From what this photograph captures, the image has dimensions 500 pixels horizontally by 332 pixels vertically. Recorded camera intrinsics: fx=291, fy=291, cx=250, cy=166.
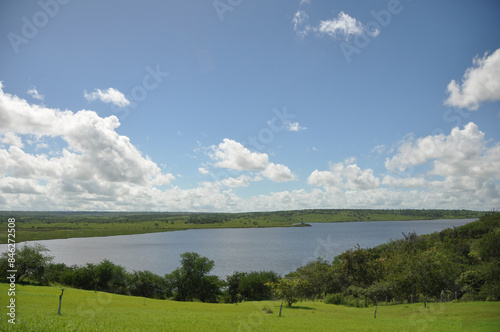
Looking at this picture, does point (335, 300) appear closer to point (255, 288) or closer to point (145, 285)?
point (255, 288)

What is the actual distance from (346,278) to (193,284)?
41267mm

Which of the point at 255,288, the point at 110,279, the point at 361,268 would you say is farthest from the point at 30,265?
the point at 361,268

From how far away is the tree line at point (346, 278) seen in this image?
51.0m

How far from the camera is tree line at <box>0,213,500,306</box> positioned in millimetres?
51031

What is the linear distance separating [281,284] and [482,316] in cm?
2778

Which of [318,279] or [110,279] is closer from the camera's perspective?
[318,279]

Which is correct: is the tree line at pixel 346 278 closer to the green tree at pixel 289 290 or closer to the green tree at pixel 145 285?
the green tree at pixel 289 290

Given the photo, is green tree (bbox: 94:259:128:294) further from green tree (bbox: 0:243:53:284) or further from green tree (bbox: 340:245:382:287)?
green tree (bbox: 340:245:382:287)

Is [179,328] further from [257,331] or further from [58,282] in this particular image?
[58,282]

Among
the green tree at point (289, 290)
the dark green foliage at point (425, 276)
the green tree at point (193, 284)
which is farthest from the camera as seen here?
the green tree at point (193, 284)

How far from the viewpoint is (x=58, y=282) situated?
274 ft

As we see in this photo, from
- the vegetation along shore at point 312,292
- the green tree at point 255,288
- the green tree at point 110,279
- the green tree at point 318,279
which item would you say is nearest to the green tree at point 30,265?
the vegetation along shore at point 312,292

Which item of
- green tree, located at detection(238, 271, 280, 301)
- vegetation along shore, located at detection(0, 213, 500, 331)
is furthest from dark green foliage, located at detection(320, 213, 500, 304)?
green tree, located at detection(238, 271, 280, 301)

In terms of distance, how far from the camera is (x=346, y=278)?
71875 millimetres
